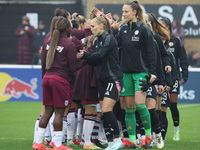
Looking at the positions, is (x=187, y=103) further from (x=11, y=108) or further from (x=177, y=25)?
(x=11, y=108)

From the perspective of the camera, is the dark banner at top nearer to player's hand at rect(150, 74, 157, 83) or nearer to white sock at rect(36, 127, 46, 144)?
player's hand at rect(150, 74, 157, 83)

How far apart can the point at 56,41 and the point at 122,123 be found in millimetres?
1940

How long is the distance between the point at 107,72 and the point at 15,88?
382 inches

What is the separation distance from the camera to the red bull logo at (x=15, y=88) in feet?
53.3

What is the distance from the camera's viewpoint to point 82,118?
8539 mm

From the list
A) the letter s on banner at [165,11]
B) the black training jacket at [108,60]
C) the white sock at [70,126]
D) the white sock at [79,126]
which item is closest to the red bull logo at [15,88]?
the letter s on banner at [165,11]

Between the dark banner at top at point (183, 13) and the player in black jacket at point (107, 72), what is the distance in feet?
43.0

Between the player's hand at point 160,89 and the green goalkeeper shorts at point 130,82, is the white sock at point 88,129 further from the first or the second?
the player's hand at point 160,89

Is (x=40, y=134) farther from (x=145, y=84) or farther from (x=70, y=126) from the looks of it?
(x=145, y=84)

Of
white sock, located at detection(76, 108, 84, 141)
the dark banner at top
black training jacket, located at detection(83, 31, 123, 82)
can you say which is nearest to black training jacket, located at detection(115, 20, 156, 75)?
black training jacket, located at detection(83, 31, 123, 82)

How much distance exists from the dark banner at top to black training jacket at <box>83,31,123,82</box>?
A: 13185 millimetres

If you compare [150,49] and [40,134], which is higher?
[150,49]

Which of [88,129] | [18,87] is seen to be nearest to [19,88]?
[18,87]

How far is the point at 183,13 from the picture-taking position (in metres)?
20.4
